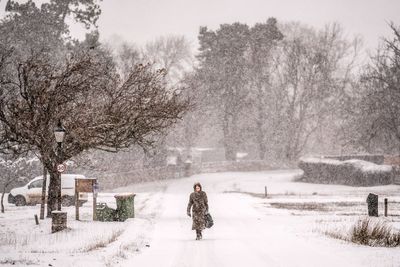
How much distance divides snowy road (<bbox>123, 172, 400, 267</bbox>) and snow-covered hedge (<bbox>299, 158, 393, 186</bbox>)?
19898 mm

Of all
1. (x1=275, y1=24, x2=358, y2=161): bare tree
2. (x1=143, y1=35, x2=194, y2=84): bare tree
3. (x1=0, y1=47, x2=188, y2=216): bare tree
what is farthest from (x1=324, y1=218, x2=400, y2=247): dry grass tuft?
(x1=143, y1=35, x2=194, y2=84): bare tree

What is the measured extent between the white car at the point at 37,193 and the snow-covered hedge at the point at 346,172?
837 inches

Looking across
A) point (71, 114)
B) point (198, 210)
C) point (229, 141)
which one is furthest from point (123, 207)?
point (229, 141)

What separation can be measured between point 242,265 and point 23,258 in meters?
4.76

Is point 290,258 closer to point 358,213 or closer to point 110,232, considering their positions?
point 110,232

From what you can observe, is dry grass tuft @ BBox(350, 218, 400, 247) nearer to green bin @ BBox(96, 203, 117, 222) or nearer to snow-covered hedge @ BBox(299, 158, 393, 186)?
green bin @ BBox(96, 203, 117, 222)

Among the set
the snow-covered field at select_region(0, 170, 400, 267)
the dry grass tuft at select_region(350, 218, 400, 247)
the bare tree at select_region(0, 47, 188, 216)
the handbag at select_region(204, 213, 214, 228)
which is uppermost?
the bare tree at select_region(0, 47, 188, 216)

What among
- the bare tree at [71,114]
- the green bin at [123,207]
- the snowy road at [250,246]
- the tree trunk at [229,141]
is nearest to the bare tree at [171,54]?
the tree trunk at [229,141]

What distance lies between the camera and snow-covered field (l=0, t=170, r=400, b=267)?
12.5 metres

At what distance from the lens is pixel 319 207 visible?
89.7ft

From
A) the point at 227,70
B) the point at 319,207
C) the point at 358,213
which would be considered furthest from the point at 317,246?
the point at 227,70

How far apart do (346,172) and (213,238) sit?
2886 centimetres

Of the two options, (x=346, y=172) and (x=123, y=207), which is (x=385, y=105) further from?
(x=123, y=207)

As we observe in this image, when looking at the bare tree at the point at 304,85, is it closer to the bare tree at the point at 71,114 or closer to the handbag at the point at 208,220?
the bare tree at the point at 71,114
